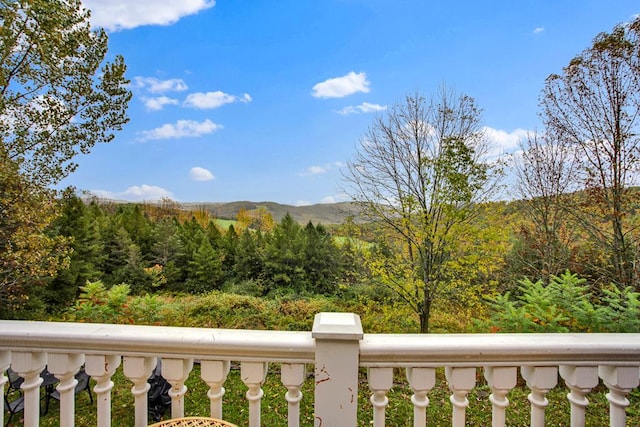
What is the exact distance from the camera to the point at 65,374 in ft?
3.22


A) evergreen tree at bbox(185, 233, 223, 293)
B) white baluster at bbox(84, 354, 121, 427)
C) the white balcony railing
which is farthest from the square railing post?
evergreen tree at bbox(185, 233, 223, 293)

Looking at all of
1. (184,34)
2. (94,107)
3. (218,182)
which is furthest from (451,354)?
(218,182)

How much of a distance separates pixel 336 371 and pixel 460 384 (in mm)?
396

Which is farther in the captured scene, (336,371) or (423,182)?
(423,182)

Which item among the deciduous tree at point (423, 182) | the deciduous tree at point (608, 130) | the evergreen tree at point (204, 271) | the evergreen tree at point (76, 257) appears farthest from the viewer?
the evergreen tree at point (204, 271)

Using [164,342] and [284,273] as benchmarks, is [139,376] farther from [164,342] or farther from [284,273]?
[284,273]

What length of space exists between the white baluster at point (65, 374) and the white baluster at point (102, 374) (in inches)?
2.6

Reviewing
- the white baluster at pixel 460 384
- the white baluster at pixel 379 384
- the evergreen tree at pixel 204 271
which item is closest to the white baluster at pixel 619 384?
the white baluster at pixel 460 384

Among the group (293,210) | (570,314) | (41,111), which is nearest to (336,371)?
(570,314)

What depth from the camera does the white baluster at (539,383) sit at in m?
0.93

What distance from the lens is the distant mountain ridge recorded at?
6482 millimetres

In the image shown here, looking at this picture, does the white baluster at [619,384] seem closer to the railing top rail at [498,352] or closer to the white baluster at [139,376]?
the railing top rail at [498,352]

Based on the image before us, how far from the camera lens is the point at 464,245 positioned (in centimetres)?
538

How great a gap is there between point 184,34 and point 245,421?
16.9 ft
